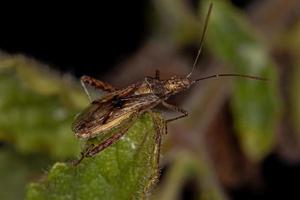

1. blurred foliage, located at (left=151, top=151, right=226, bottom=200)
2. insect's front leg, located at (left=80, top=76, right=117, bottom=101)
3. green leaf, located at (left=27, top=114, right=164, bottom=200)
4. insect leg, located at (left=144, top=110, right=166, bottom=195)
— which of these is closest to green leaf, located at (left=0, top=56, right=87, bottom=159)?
insect's front leg, located at (left=80, top=76, right=117, bottom=101)

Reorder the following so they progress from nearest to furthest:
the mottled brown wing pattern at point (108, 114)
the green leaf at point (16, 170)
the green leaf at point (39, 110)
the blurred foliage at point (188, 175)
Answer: the mottled brown wing pattern at point (108, 114) < the green leaf at point (39, 110) < the blurred foliage at point (188, 175) < the green leaf at point (16, 170)

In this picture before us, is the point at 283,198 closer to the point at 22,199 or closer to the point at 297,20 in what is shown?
the point at 297,20

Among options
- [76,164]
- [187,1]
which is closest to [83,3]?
[187,1]

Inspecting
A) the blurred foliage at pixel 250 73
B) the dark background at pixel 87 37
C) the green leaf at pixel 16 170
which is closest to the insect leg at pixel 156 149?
the blurred foliage at pixel 250 73

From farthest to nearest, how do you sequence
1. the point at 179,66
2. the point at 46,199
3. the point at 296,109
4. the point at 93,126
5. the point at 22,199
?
the point at 179,66 < the point at 296,109 < the point at 22,199 < the point at 93,126 < the point at 46,199

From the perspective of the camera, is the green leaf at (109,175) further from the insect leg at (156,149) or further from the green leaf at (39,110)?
the green leaf at (39,110)

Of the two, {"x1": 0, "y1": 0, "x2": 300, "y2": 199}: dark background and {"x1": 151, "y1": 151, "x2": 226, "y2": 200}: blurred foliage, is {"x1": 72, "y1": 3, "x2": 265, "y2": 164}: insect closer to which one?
{"x1": 151, "y1": 151, "x2": 226, "y2": 200}: blurred foliage
